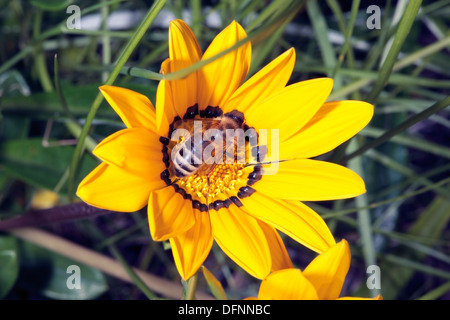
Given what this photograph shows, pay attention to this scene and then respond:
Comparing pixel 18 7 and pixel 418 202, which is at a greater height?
pixel 18 7

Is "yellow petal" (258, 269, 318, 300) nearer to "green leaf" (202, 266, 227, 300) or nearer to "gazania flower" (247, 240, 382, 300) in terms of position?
"gazania flower" (247, 240, 382, 300)

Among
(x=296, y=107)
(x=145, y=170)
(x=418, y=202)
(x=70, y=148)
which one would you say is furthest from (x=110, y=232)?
(x=418, y=202)

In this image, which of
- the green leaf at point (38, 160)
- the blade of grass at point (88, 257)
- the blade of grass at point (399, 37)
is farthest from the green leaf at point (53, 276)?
the blade of grass at point (399, 37)

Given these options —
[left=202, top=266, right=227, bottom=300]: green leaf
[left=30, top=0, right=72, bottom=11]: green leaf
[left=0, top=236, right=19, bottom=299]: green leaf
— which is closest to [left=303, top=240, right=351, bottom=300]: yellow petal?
[left=202, top=266, right=227, bottom=300]: green leaf
